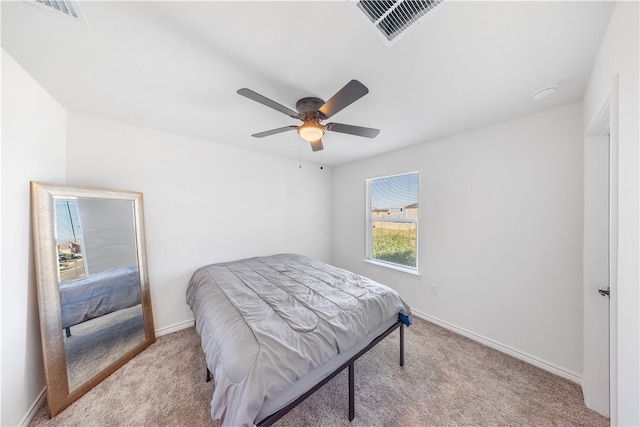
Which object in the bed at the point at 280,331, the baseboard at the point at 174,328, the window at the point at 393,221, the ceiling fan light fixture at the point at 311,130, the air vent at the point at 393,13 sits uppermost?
the air vent at the point at 393,13

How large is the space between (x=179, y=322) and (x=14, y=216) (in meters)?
1.76

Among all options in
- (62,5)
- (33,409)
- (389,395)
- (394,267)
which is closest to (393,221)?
(394,267)

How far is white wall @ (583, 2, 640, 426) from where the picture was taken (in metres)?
0.78

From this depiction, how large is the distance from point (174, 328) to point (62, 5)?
280cm

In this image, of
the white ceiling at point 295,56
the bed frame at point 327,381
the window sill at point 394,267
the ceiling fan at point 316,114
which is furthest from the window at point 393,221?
the ceiling fan at point 316,114

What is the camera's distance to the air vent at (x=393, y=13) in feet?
3.01

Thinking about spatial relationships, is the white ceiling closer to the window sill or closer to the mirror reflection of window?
the mirror reflection of window

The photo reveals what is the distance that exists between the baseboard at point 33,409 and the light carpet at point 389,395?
0.04 metres

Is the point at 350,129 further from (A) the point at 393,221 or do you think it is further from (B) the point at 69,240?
(B) the point at 69,240

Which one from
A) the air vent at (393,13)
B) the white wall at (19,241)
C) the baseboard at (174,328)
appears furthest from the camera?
the baseboard at (174,328)

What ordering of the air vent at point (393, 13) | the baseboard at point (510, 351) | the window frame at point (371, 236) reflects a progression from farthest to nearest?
the window frame at point (371, 236) < the baseboard at point (510, 351) < the air vent at point (393, 13)

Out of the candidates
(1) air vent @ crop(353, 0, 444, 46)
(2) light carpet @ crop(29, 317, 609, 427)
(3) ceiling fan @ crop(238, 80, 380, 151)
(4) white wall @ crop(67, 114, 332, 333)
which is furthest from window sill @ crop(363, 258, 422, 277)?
(1) air vent @ crop(353, 0, 444, 46)

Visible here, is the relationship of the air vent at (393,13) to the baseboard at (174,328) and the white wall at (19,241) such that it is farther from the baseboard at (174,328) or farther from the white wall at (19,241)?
the baseboard at (174,328)

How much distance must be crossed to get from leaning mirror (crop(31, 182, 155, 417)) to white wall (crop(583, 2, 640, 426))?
3.12m
